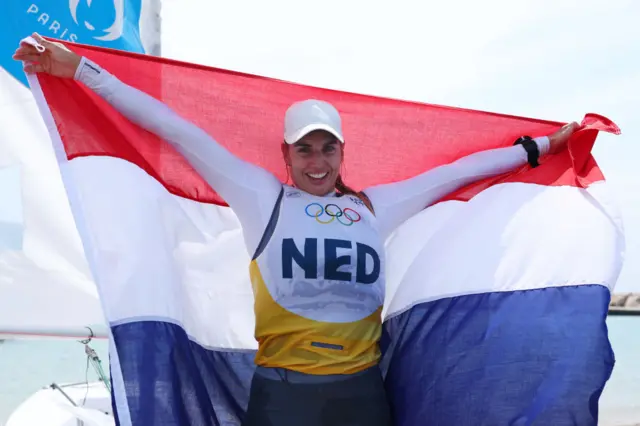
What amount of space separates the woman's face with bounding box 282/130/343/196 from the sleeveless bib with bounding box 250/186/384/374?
0.34 feet

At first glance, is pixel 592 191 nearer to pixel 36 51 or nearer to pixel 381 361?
pixel 381 361

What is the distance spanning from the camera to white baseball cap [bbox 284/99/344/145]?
9.20ft

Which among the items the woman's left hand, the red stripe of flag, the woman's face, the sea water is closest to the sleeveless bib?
the woman's face

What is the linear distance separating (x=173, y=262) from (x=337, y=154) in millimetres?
694

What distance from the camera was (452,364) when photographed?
303 cm

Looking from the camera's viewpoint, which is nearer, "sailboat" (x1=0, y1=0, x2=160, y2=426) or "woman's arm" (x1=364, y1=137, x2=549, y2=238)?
"woman's arm" (x1=364, y1=137, x2=549, y2=238)

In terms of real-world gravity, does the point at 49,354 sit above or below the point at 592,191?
below

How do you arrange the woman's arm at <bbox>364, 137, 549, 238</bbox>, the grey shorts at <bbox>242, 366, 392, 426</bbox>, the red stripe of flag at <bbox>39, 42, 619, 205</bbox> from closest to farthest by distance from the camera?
the grey shorts at <bbox>242, 366, 392, 426</bbox> < the red stripe of flag at <bbox>39, 42, 619, 205</bbox> < the woman's arm at <bbox>364, 137, 549, 238</bbox>

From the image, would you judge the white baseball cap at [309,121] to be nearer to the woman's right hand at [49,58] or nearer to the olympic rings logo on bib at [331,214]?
the olympic rings logo on bib at [331,214]

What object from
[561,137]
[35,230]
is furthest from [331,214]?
[35,230]

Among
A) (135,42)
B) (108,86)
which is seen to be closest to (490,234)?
(108,86)

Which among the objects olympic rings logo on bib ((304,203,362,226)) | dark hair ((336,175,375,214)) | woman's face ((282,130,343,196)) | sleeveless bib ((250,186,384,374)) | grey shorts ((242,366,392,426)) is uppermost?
woman's face ((282,130,343,196))

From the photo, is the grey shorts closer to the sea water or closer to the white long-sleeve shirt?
the white long-sleeve shirt

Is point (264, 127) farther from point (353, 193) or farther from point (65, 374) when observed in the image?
point (65, 374)
